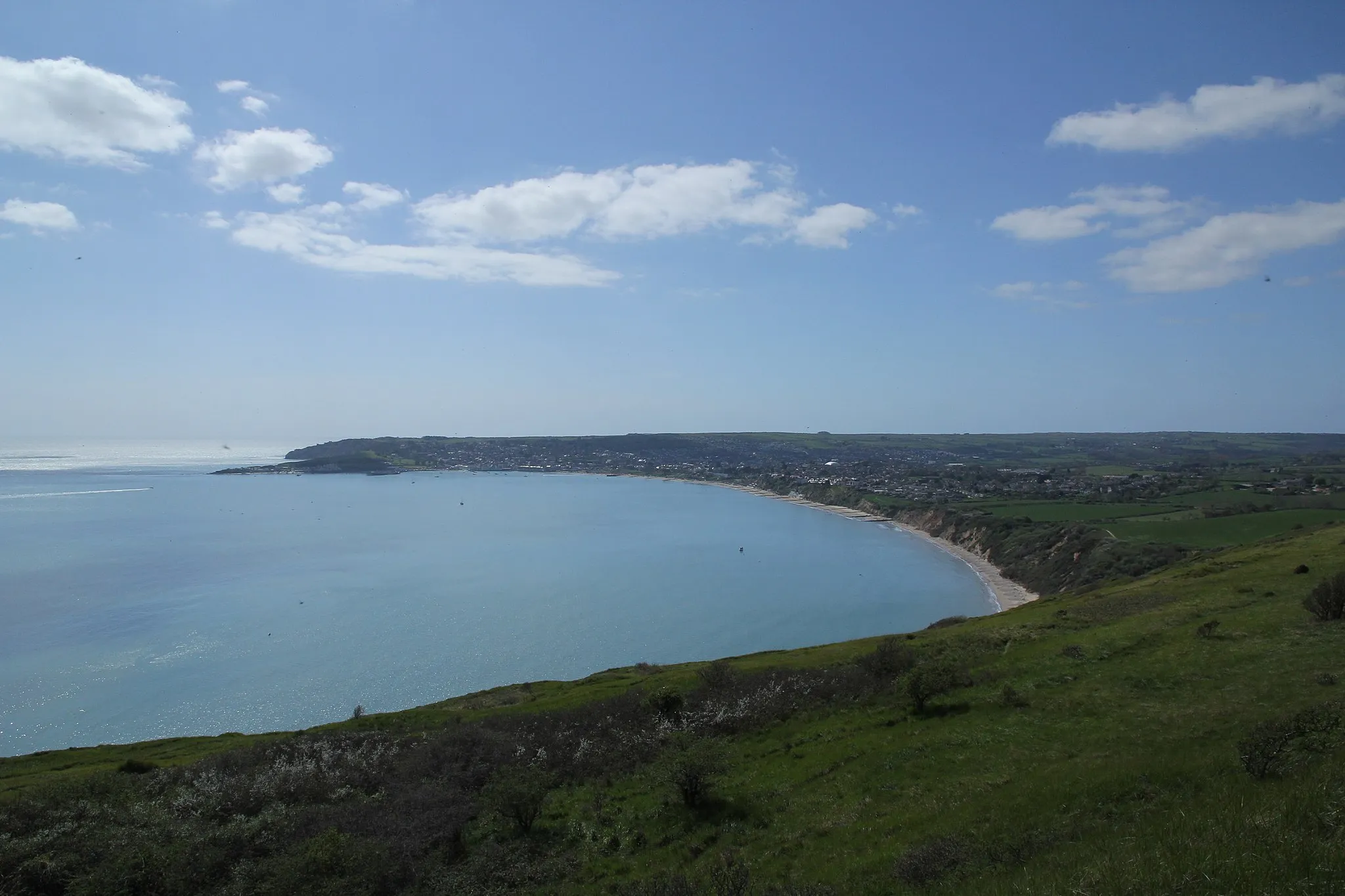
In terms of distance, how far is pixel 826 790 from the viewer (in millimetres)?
17062

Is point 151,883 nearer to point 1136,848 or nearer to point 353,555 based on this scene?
point 1136,848

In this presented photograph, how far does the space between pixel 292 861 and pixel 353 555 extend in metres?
106

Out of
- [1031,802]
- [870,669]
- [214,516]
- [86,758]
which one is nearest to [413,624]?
[86,758]

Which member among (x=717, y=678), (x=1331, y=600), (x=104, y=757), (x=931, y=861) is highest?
(x=1331, y=600)

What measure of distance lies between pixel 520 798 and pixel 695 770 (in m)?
4.60

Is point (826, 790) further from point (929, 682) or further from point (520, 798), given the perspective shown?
point (520, 798)

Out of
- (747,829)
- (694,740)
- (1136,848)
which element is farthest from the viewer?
(694,740)

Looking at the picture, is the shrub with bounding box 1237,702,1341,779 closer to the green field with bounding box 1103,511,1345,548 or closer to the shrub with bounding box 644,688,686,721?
the shrub with bounding box 644,688,686,721

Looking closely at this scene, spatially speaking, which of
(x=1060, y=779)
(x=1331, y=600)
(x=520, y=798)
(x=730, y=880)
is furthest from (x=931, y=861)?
(x=1331, y=600)

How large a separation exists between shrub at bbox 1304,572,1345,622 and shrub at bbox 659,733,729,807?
2030 cm

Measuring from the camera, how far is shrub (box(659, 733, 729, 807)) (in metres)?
17.7

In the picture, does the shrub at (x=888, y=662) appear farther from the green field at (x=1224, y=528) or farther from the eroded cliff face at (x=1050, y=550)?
the green field at (x=1224, y=528)

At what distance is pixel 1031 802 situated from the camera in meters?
12.6

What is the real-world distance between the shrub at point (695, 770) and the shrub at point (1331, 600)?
66.6 ft
